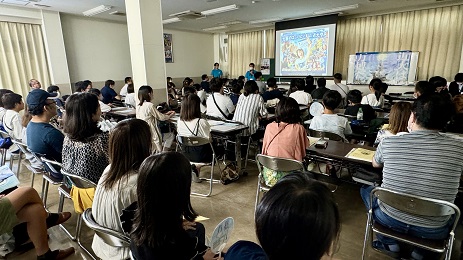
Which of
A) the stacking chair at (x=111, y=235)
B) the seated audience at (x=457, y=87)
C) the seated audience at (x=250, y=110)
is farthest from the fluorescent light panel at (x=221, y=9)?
the stacking chair at (x=111, y=235)

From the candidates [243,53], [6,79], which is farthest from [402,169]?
[243,53]

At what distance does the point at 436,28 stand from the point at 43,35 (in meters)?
10.3

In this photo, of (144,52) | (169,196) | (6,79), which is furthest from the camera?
(6,79)

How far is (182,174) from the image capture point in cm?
103

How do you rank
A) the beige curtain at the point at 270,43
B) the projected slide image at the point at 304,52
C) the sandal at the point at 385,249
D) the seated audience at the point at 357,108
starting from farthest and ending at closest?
1. the beige curtain at the point at 270,43
2. the projected slide image at the point at 304,52
3. the seated audience at the point at 357,108
4. the sandal at the point at 385,249

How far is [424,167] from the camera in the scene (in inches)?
58.6

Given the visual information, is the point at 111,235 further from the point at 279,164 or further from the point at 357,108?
the point at 357,108

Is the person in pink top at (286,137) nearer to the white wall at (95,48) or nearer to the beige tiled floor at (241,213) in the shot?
the beige tiled floor at (241,213)

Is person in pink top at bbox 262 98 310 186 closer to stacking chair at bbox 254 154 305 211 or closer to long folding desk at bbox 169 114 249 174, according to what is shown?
stacking chair at bbox 254 154 305 211

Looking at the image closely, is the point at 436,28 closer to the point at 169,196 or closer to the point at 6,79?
the point at 169,196

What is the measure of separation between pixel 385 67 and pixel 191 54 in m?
7.05

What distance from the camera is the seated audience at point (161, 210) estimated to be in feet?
3.20

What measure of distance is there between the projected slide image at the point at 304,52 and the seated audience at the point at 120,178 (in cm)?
783

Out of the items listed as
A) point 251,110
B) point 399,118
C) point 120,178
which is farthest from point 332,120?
point 120,178
